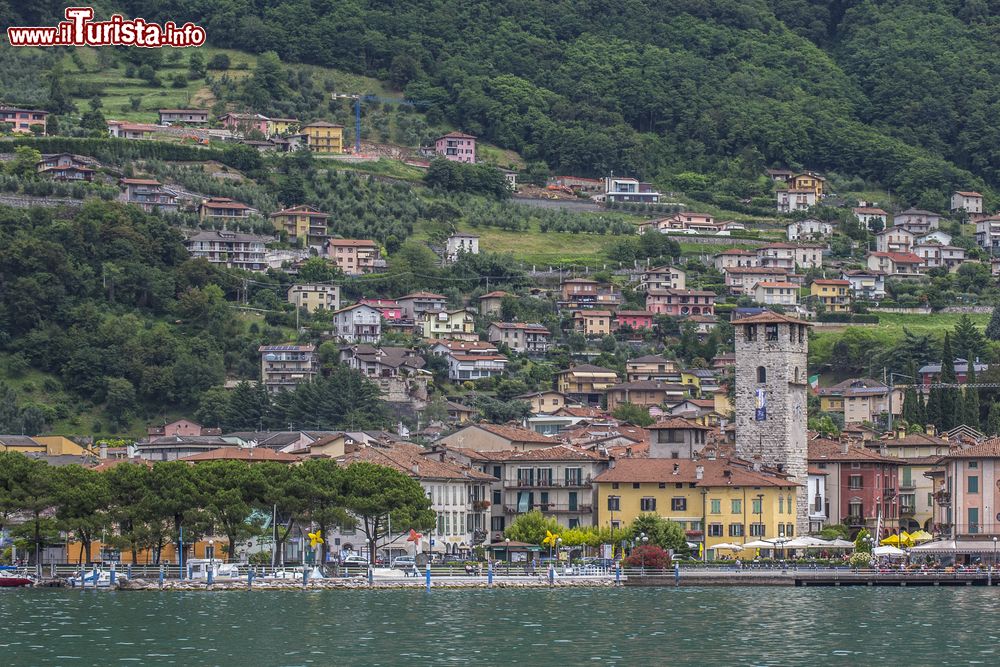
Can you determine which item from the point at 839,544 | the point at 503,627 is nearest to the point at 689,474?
the point at 839,544

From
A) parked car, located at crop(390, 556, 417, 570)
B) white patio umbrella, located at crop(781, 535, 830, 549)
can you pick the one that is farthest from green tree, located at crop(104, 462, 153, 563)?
white patio umbrella, located at crop(781, 535, 830, 549)

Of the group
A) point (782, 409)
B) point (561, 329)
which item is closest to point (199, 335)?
point (561, 329)

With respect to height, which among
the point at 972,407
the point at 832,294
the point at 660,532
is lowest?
the point at 660,532

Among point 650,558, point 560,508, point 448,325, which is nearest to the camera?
point 650,558

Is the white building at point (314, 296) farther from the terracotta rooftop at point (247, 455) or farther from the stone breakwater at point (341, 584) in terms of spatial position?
the stone breakwater at point (341, 584)

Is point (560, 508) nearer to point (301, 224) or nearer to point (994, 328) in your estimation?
point (994, 328)

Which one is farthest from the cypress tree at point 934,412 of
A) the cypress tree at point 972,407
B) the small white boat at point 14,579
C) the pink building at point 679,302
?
the small white boat at point 14,579

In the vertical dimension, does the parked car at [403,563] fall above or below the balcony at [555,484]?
below
